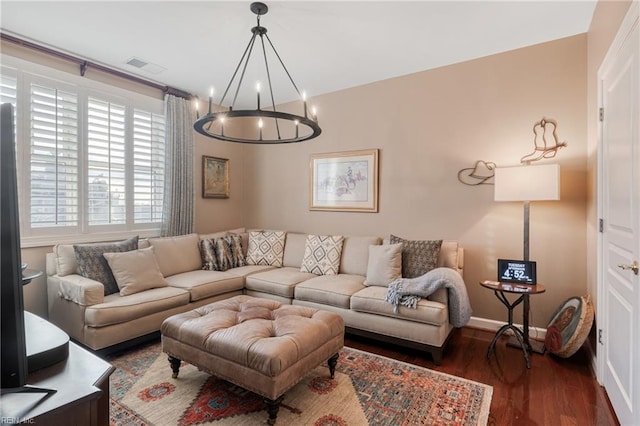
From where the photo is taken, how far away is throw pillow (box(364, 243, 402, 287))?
323 cm

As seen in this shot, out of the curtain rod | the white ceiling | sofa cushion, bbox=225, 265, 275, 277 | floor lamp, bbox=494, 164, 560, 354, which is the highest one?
the white ceiling

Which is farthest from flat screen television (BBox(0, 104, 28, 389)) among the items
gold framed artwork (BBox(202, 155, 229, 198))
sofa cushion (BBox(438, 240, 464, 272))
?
gold framed artwork (BBox(202, 155, 229, 198))

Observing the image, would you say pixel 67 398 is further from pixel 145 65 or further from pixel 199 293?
pixel 145 65

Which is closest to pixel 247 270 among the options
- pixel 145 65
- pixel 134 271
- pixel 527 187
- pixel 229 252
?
pixel 229 252

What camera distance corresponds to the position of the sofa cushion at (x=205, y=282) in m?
3.35

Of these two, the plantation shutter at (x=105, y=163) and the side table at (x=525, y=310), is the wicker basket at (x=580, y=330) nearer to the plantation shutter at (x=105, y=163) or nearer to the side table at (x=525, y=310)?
the side table at (x=525, y=310)

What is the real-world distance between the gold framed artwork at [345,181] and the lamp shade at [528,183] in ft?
4.93

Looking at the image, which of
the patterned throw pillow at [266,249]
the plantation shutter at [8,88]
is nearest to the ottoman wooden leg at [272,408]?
the patterned throw pillow at [266,249]

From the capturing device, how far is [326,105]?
14.7 ft

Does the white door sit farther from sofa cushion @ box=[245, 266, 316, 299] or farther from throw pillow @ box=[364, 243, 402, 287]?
sofa cushion @ box=[245, 266, 316, 299]

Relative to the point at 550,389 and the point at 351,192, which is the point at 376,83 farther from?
the point at 550,389

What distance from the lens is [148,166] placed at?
4113mm

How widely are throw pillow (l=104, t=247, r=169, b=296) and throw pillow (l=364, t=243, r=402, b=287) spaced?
2.11 m

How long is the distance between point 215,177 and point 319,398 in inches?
142
